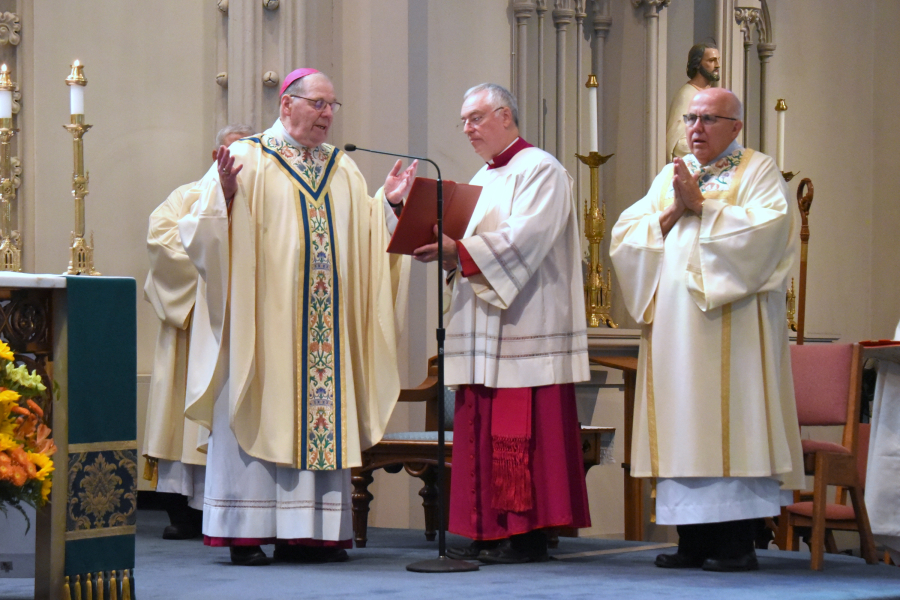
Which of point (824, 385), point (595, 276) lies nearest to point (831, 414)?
point (824, 385)

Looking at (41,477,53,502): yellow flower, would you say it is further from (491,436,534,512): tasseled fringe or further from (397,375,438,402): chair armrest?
(397,375,438,402): chair armrest

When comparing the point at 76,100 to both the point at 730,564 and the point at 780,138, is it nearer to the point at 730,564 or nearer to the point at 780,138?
the point at 730,564

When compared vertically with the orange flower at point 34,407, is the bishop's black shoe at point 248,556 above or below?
below

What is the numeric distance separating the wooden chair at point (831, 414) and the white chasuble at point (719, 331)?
0.20m

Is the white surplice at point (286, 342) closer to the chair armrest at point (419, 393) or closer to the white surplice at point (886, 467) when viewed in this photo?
the chair armrest at point (419, 393)

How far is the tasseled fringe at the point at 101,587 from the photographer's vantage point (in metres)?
3.57

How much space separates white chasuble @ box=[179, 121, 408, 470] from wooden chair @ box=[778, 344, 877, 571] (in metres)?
1.68

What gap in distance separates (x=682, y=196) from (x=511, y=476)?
1200 millimetres

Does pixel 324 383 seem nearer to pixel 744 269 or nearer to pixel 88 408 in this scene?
pixel 88 408

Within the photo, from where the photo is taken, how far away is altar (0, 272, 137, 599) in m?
3.58

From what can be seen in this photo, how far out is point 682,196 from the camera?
4.61 metres

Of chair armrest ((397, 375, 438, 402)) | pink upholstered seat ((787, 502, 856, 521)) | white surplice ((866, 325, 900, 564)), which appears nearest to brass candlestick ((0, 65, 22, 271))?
chair armrest ((397, 375, 438, 402))

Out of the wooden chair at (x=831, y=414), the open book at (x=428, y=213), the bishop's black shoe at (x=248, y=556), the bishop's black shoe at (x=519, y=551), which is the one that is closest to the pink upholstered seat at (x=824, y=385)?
the wooden chair at (x=831, y=414)

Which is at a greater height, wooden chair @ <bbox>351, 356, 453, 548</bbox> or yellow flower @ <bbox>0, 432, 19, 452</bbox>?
yellow flower @ <bbox>0, 432, 19, 452</bbox>
